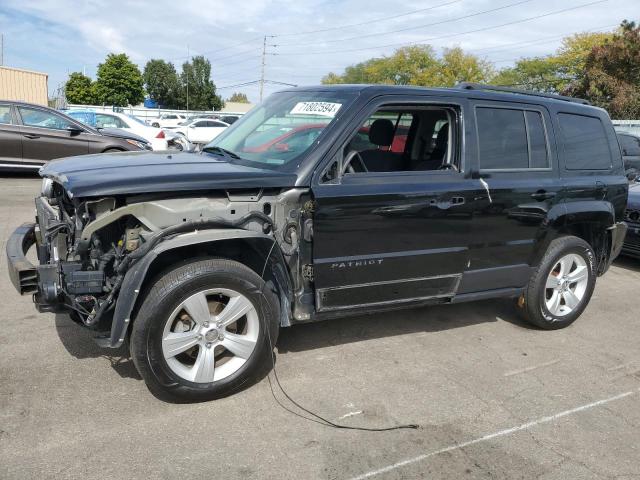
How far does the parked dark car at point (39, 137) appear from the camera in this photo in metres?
10.8

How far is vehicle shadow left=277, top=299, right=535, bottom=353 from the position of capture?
4359 millimetres

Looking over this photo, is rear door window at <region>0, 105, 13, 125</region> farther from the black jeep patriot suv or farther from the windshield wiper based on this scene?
the windshield wiper

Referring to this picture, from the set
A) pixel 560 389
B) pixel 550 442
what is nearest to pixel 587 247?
pixel 560 389

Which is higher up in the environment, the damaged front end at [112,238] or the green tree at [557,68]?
the green tree at [557,68]

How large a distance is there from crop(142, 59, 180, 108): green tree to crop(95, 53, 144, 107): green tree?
1335cm

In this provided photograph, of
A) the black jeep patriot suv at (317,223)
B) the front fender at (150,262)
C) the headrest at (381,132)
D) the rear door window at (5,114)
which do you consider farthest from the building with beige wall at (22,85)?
the front fender at (150,262)

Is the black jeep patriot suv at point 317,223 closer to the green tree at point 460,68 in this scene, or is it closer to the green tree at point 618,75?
the green tree at point 618,75

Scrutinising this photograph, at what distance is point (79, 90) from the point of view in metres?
61.3

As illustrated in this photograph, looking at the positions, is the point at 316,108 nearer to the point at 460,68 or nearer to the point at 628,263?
the point at 628,263

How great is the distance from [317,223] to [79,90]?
216 ft

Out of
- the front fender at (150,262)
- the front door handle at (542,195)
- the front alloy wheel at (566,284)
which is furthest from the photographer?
the front alloy wheel at (566,284)

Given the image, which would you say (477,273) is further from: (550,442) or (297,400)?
(297,400)

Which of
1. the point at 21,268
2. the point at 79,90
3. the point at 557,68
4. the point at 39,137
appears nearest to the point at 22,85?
the point at 39,137

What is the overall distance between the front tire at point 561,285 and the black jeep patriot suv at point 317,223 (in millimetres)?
14
